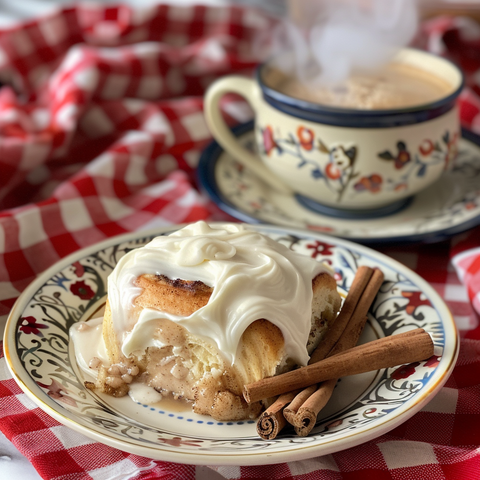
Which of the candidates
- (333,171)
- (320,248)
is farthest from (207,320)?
(333,171)

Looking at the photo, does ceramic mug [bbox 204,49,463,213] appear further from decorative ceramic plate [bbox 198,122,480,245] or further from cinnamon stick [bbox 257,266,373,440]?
cinnamon stick [bbox 257,266,373,440]

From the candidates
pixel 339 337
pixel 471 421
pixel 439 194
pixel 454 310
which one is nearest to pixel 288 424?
pixel 339 337

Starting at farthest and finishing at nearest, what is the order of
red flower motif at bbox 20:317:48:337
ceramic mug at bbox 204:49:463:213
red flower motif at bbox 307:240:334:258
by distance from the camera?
ceramic mug at bbox 204:49:463:213 → red flower motif at bbox 307:240:334:258 → red flower motif at bbox 20:317:48:337

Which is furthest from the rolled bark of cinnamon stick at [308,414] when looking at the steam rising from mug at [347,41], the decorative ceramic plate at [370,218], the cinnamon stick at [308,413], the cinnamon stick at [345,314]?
the steam rising from mug at [347,41]

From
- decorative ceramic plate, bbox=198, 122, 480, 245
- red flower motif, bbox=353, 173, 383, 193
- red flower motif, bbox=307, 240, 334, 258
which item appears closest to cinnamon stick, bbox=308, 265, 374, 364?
red flower motif, bbox=307, 240, 334, 258

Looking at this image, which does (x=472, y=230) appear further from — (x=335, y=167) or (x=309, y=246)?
(x=309, y=246)

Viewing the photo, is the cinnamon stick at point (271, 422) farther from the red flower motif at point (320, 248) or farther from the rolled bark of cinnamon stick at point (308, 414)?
the red flower motif at point (320, 248)
